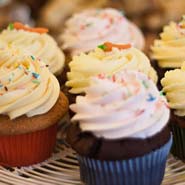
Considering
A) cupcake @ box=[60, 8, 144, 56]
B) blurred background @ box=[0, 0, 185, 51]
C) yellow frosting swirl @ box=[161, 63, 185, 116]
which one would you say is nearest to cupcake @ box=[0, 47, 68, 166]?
yellow frosting swirl @ box=[161, 63, 185, 116]

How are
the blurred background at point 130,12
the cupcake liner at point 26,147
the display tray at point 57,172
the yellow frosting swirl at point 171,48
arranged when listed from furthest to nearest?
the blurred background at point 130,12 < the yellow frosting swirl at point 171,48 < the cupcake liner at point 26,147 < the display tray at point 57,172

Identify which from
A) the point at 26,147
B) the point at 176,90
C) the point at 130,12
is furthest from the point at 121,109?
the point at 130,12

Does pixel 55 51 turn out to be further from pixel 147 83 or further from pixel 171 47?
pixel 147 83

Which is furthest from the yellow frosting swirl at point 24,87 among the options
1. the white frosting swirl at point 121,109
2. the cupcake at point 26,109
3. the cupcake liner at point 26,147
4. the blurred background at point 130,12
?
the blurred background at point 130,12

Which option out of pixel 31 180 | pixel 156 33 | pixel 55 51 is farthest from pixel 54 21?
pixel 31 180

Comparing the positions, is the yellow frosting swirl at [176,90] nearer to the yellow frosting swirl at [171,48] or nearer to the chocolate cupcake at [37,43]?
the yellow frosting swirl at [171,48]

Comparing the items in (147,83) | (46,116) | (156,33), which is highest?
(147,83)
